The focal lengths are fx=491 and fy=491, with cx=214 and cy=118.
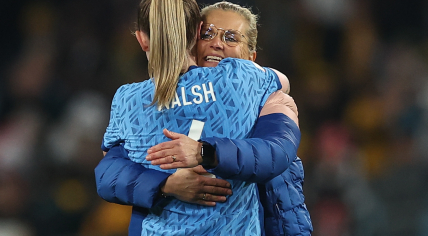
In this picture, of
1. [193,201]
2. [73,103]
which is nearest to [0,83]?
[73,103]

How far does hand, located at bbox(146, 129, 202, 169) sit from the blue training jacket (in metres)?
0.05

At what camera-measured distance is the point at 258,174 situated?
1.40 meters

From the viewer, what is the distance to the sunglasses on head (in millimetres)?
2188

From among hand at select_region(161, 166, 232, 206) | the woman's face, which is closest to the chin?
the woman's face

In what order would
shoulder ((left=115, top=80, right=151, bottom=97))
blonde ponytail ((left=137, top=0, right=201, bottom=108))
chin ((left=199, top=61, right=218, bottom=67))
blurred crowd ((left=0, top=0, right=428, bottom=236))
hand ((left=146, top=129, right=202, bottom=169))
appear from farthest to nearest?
blurred crowd ((left=0, top=0, right=428, bottom=236)) → chin ((left=199, top=61, right=218, bottom=67)) → shoulder ((left=115, top=80, right=151, bottom=97)) → blonde ponytail ((left=137, top=0, right=201, bottom=108)) → hand ((left=146, top=129, right=202, bottom=169))

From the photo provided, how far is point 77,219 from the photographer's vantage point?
3883 millimetres

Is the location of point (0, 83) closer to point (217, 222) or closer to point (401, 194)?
point (217, 222)

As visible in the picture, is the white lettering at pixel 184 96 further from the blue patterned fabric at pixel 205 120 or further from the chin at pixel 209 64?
the chin at pixel 209 64

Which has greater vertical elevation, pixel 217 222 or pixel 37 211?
pixel 217 222

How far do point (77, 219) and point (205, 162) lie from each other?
9.24 ft

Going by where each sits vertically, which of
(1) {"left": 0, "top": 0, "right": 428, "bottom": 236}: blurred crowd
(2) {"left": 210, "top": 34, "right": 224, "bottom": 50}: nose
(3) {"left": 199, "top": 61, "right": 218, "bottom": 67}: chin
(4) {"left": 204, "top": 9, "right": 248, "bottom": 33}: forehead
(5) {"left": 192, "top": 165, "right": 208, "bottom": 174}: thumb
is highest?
(4) {"left": 204, "top": 9, "right": 248, "bottom": 33}: forehead

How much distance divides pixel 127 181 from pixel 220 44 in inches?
33.5

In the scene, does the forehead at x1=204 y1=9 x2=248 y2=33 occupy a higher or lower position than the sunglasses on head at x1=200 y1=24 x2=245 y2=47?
higher

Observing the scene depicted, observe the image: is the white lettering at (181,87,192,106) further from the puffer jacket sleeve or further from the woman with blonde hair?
the puffer jacket sleeve
